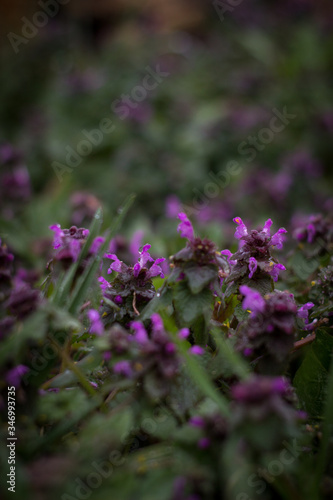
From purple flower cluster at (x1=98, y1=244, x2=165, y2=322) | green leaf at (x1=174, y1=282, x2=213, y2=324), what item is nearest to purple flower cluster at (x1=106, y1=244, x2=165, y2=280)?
purple flower cluster at (x1=98, y1=244, x2=165, y2=322)

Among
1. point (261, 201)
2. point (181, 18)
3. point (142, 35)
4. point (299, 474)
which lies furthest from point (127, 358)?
point (181, 18)

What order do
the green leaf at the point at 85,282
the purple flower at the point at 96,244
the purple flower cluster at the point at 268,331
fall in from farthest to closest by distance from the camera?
the purple flower at the point at 96,244 → the green leaf at the point at 85,282 → the purple flower cluster at the point at 268,331

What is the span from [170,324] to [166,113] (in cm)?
348

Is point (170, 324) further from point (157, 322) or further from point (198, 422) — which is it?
point (198, 422)

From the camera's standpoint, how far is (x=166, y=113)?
4262mm

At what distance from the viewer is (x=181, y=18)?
6.18 meters

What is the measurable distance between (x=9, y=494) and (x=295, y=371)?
0.81 meters

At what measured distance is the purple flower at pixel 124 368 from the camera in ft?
2.91

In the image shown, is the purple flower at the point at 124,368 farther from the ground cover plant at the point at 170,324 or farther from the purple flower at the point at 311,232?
the purple flower at the point at 311,232

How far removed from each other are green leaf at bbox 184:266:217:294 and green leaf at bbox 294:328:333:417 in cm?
36

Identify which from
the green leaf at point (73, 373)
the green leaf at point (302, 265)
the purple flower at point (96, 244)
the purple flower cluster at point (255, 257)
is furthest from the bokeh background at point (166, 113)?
the green leaf at point (73, 373)

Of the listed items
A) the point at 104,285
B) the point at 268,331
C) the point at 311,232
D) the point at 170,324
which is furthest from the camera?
the point at 311,232

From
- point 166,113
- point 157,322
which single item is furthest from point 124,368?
point 166,113

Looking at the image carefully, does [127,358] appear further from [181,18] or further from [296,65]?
[181,18]
